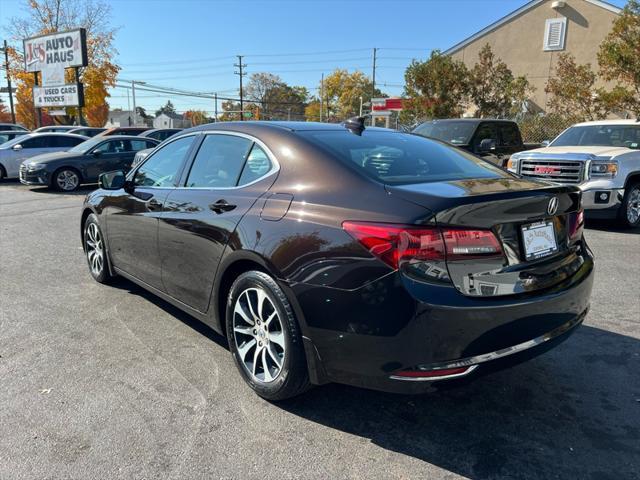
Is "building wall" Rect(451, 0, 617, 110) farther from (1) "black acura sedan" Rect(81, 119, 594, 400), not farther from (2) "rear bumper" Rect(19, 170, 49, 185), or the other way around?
(1) "black acura sedan" Rect(81, 119, 594, 400)

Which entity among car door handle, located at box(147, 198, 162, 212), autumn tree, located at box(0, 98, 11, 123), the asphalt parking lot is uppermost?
autumn tree, located at box(0, 98, 11, 123)

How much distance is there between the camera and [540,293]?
8.46ft

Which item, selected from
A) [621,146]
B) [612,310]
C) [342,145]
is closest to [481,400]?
[342,145]

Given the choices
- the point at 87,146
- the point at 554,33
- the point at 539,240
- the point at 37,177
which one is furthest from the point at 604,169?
the point at 554,33

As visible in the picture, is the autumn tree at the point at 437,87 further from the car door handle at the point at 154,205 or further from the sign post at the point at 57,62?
the car door handle at the point at 154,205

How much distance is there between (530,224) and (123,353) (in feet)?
9.47

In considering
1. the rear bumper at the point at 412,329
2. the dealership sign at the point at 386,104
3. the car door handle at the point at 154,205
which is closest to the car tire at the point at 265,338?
the rear bumper at the point at 412,329

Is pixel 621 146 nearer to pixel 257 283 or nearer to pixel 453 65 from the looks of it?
pixel 257 283

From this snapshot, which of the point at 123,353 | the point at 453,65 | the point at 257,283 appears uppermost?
the point at 453,65

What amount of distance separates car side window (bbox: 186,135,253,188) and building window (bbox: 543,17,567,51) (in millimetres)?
27569

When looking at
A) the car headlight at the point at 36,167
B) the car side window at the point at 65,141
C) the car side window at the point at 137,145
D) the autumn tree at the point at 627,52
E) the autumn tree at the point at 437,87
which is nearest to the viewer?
the car headlight at the point at 36,167

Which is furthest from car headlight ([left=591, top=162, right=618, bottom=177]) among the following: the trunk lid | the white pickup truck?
the trunk lid

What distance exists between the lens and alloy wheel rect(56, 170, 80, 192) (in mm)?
13664

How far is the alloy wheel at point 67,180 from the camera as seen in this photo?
1366 centimetres
